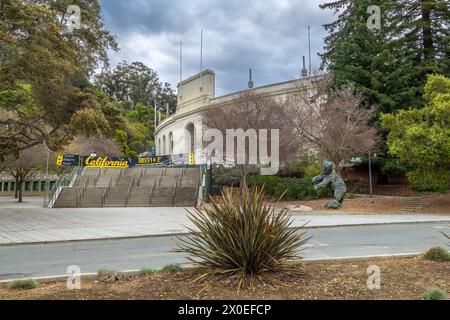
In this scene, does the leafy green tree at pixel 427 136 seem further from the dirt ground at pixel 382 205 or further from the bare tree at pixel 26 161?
the bare tree at pixel 26 161

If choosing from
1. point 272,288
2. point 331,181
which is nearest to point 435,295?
point 272,288

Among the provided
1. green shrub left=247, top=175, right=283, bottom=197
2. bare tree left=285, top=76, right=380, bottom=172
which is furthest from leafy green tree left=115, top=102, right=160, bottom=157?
bare tree left=285, top=76, right=380, bottom=172

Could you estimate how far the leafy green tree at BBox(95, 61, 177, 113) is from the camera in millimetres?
106188

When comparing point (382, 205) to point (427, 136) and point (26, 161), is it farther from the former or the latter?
point (26, 161)

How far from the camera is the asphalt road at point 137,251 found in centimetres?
833

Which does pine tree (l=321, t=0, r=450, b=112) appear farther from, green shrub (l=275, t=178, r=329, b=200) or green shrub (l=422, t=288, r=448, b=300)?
green shrub (l=422, t=288, r=448, b=300)

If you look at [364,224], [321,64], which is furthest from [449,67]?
[364,224]

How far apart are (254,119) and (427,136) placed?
35.4 feet

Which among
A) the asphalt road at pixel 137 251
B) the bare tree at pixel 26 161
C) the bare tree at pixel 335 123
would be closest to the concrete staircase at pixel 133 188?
the bare tree at pixel 26 161

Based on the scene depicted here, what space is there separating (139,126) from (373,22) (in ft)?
200

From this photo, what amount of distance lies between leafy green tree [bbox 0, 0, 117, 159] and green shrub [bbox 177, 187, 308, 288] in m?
13.5

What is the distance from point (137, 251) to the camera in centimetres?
1048

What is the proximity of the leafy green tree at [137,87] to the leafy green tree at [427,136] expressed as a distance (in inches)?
3416
